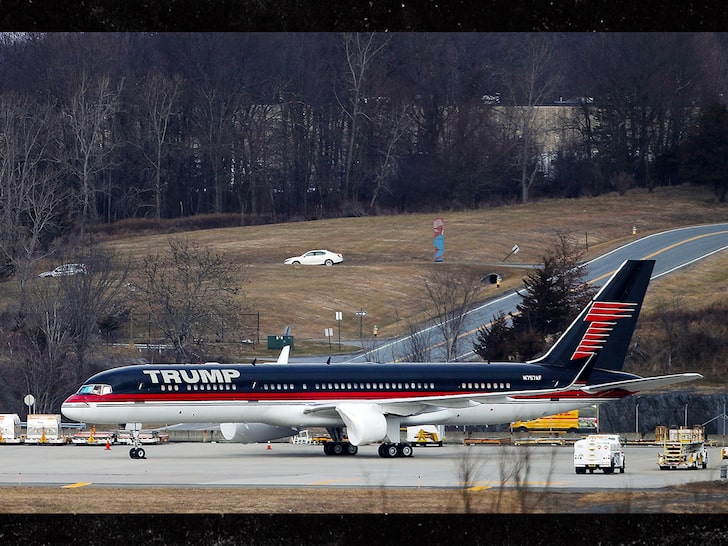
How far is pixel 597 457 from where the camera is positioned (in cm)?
4047

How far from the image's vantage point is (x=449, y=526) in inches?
981

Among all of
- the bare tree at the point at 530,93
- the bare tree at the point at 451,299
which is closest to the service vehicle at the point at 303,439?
the bare tree at the point at 451,299

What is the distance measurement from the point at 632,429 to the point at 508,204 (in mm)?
75963

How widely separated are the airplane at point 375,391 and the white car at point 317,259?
69.8 meters

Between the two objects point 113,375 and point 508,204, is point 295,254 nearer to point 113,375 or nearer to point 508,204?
point 508,204

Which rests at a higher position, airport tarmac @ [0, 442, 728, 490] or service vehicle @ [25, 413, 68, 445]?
airport tarmac @ [0, 442, 728, 490]

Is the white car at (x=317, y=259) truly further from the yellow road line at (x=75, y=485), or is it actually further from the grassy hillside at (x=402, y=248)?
the yellow road line at (x=75, y=485)

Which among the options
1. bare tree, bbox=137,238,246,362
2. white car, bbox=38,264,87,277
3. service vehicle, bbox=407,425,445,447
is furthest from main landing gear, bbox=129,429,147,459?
white car, bbox=38,264,87,277

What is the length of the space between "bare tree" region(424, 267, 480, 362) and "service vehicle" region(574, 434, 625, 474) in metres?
35.8

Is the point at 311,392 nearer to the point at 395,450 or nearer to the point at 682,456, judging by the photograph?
the point at 395,450

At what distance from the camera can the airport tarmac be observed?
35781 mm

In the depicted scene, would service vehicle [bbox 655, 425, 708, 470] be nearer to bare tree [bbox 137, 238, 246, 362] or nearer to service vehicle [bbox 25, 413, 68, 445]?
service vehicle [bbox 25, 413, 68, 445]

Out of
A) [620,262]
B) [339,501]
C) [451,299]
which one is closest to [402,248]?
[620,262]

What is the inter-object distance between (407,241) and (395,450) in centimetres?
8267
